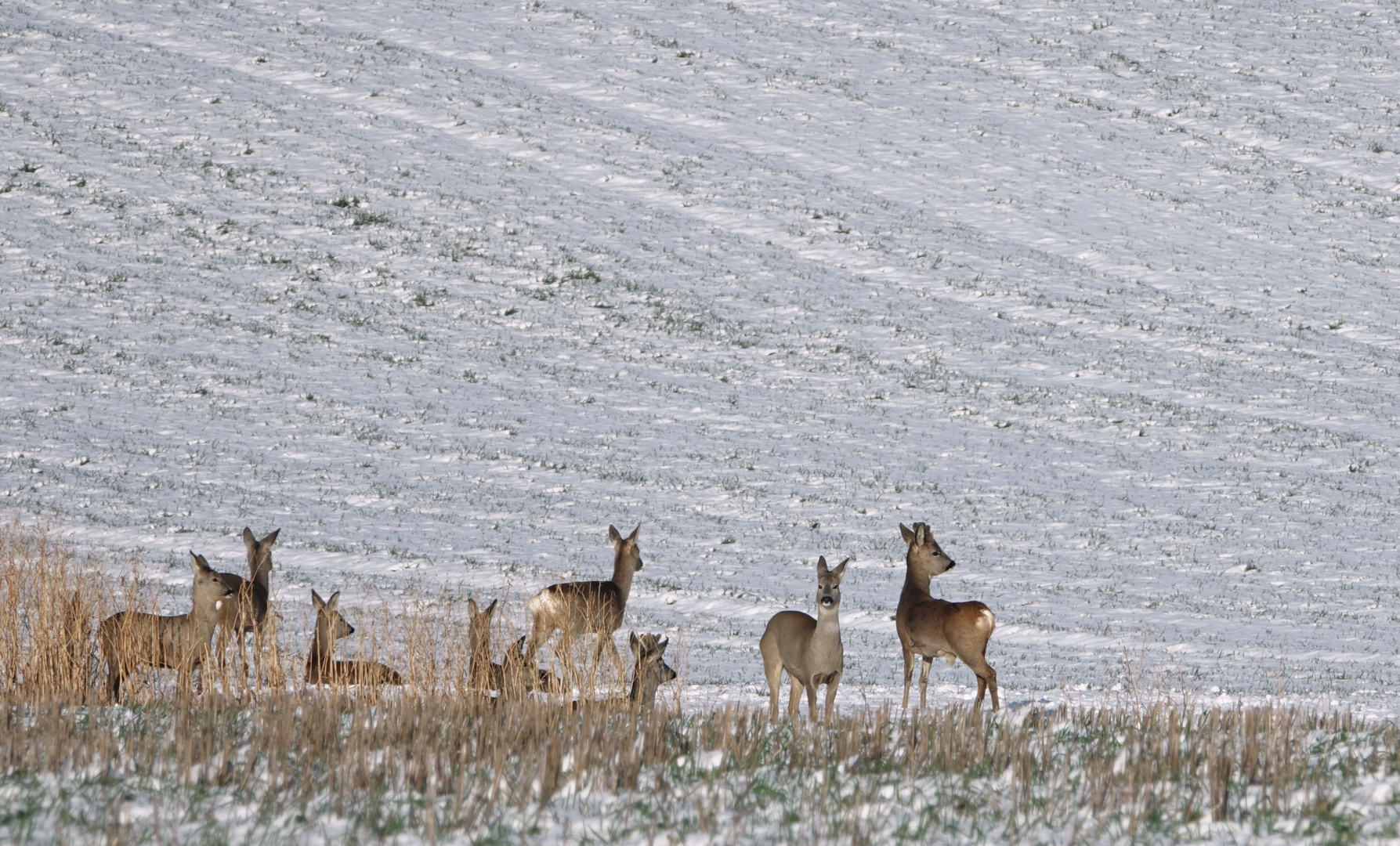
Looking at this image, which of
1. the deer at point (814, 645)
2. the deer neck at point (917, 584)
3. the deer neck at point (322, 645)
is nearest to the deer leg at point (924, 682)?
the deer neck at point (917, 584)

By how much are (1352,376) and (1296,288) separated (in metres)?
5.90

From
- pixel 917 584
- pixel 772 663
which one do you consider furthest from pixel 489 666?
pixel 917 584

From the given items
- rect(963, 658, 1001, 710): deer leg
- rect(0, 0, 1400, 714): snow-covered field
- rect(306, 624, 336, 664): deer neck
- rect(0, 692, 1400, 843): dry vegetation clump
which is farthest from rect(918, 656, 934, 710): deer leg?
rect(306, 624, 336, 664): deer neck

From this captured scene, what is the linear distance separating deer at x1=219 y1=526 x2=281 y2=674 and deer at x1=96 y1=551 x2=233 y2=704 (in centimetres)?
11

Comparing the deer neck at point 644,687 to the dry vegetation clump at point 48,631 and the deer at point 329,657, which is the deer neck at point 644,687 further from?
the dry vegetation clump at point 48,631

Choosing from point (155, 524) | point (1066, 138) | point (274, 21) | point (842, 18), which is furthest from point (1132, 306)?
point (274, 21)

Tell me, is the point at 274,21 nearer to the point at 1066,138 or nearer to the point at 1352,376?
the point at 1066,138

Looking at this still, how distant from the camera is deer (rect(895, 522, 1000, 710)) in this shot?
10.7m

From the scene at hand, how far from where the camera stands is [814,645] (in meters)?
9.58

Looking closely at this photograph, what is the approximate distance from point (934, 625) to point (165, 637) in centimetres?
546

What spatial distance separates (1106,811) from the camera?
5984 mm

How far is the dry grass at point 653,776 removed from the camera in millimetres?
5715

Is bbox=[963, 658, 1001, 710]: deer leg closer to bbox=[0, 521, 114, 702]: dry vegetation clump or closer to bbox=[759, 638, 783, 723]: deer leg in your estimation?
bbox=[759, 638, 783, 723]: deer leg

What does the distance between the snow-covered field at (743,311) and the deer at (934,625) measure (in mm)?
887
